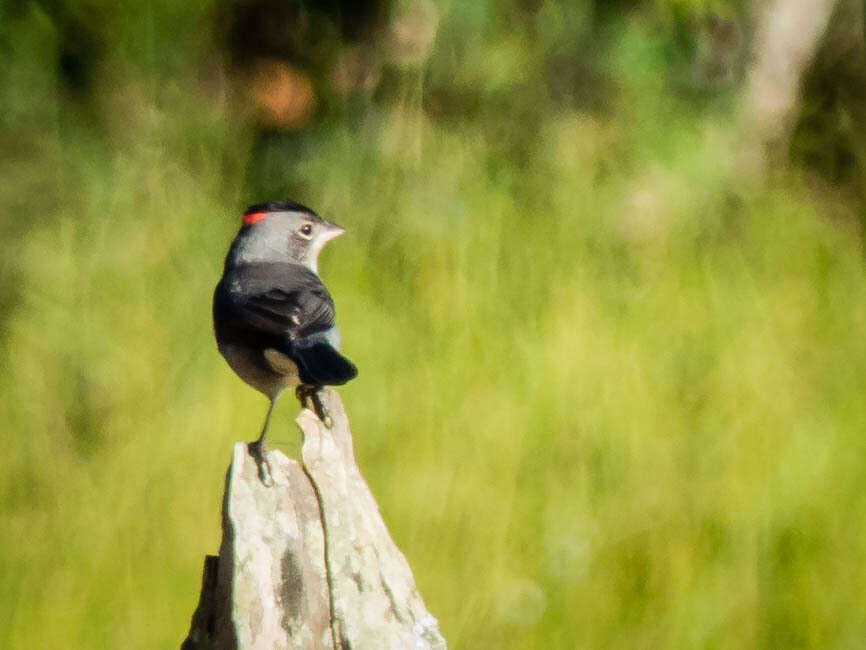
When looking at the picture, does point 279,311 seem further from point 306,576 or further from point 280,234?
point 306,576

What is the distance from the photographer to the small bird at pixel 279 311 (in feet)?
9.86

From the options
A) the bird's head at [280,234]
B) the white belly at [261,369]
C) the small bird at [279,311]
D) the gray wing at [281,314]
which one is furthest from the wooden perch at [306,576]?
the bird's head at [280,234]

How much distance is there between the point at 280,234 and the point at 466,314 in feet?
3.24

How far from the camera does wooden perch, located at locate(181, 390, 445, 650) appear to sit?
1.98 meters

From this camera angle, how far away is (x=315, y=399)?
120 inches

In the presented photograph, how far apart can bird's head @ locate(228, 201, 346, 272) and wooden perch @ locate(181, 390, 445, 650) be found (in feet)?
5.23

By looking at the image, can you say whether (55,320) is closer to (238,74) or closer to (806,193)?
(238,74)

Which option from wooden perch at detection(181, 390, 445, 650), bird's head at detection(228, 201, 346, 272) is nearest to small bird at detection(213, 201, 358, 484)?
bird's head at detection(228, 201, 346, 272)

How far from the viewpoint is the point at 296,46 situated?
6352 mm

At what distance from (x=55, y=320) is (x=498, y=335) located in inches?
67.6

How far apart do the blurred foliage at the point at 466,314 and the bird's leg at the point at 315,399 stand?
1.64 feet

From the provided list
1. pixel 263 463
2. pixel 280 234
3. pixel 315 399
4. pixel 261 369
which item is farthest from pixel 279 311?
pixel 263 463

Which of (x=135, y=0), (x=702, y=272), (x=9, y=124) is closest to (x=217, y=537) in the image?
(x=702, y=272)

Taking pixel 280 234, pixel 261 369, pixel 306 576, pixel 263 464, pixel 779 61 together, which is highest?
pixel 779 61
